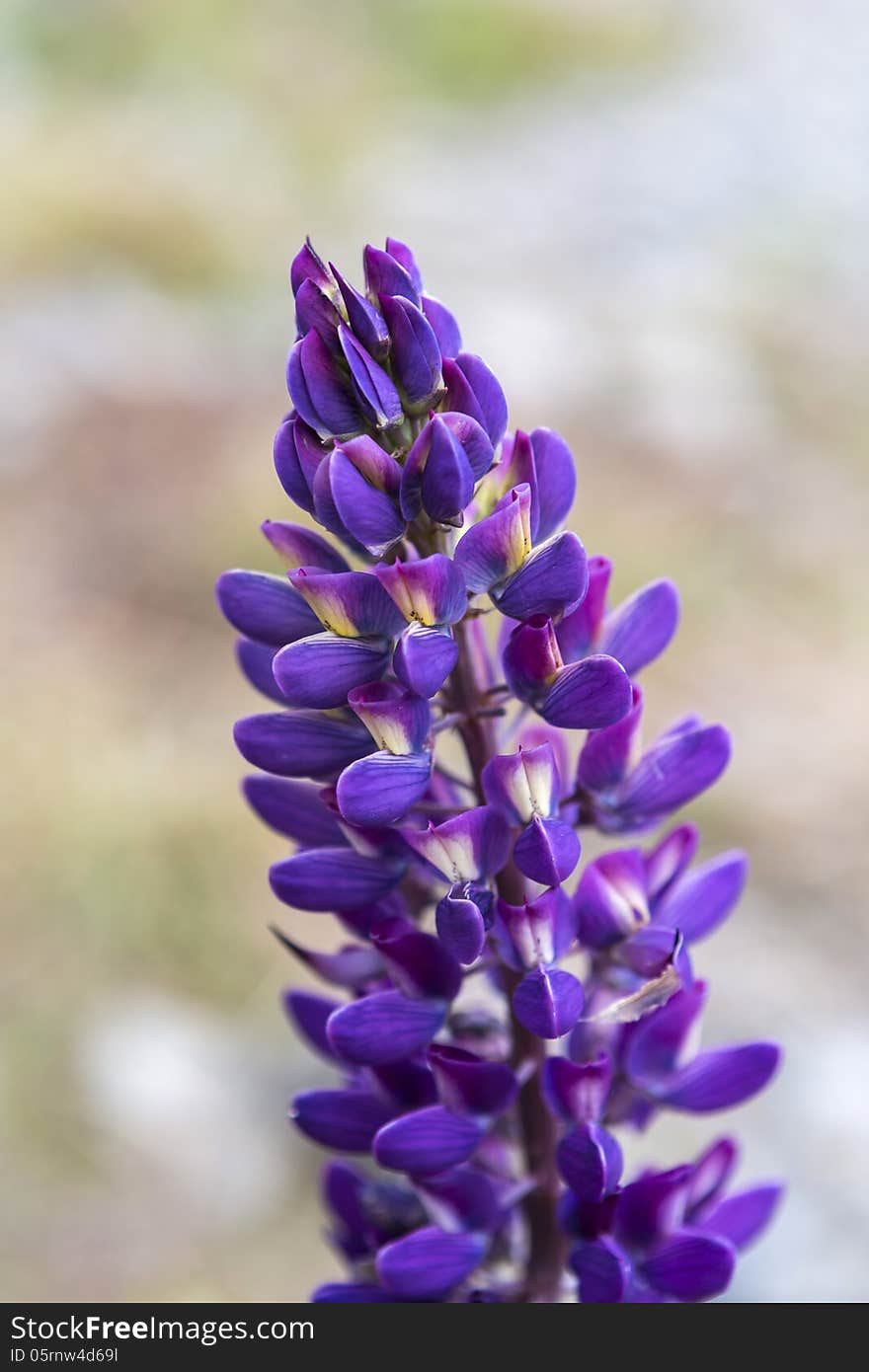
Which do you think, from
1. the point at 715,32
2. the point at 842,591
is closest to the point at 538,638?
the point at 842,591

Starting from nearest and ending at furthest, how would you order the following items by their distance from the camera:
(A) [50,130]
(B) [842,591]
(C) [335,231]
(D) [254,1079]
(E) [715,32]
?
(D) [254,1079] < (B) [842,591] < (C) [335,231] < (A) [50,130] < (E) [715,32]

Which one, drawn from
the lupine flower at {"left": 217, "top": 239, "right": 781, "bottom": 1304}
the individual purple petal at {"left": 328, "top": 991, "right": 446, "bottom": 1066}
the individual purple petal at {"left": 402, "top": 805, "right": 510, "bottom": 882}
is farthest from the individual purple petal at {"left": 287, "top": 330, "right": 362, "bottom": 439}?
the individual purple petal at {"left": 328, "top": 991, "right": 446, "bottom": 1066}

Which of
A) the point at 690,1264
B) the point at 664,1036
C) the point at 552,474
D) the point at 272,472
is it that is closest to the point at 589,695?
the point at 552,474

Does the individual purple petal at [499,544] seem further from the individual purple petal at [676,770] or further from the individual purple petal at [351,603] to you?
the individual purple petal at [676,770]

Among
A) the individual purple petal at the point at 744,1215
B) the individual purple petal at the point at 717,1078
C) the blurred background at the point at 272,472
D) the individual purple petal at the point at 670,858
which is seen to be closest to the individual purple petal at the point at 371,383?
the individual purple petal at the point at 670,858

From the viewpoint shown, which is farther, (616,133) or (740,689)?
(616,133)

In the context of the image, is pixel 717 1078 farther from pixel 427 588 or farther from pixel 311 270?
pixel 311 270

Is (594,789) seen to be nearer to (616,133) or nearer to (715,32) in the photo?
(616,133)
